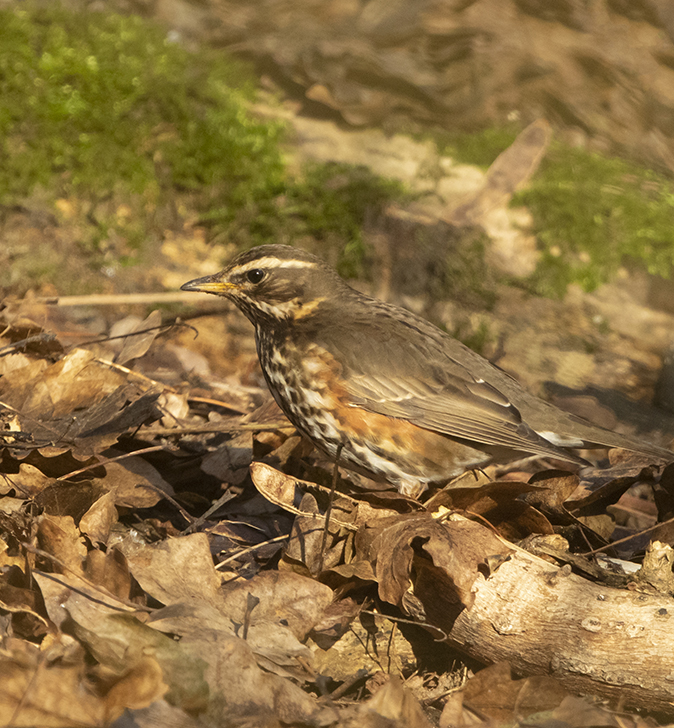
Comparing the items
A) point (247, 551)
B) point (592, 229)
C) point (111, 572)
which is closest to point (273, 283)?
point (247, 551)

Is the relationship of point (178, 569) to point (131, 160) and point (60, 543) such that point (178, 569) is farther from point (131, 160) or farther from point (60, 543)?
point (131, 160)

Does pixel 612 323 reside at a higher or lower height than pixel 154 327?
lower

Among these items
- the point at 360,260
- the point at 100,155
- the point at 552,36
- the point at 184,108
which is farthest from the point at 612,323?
the point at 100,155

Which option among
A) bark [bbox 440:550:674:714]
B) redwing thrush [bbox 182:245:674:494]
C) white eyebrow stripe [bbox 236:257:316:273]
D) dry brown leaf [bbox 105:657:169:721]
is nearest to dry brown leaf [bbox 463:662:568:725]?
bark [bbox 440:550:674:714]

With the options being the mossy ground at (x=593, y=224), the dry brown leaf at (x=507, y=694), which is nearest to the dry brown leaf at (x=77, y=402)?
the dry brown leaf at (x=507, y=694)

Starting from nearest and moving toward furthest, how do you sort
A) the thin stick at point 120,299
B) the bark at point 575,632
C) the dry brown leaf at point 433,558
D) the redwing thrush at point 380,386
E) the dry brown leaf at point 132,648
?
the dry brown leaf at point 132,648 → the bark at point 575,632 → the dry brown leaf at point 433,558 → the redwing thrush at point 380,386 → the thin stick at point 120,299

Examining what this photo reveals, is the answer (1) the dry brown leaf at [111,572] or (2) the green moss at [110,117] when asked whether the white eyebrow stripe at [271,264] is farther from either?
(2) the green moss at [110,117]

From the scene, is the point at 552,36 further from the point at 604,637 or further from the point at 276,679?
the point at 276,679
